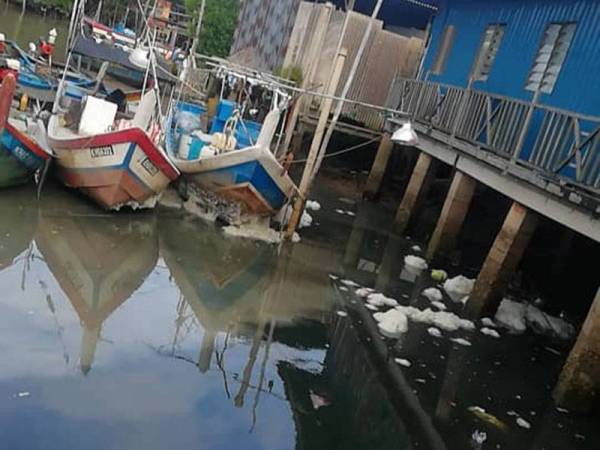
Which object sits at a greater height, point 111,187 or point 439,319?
point 111,187

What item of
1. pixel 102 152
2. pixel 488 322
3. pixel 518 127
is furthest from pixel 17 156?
→ pixel 518 127

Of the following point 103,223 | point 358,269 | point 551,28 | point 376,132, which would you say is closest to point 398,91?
point 376,132

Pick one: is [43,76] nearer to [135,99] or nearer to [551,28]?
[135,99]

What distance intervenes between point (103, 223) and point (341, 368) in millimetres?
5104

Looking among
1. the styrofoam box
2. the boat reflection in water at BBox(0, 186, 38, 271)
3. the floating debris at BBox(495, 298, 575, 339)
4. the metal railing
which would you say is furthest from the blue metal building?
the boat reflection in water at BBox(0, 186, 38, 271)

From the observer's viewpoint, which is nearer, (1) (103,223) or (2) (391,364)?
(2) (391,364)

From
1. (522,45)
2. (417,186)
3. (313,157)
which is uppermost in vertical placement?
(522,45)

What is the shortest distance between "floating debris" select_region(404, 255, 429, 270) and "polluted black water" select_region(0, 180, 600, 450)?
0.55 metres

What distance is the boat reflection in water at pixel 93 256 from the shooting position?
807 centimetres

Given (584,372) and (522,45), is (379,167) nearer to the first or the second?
(522,45)

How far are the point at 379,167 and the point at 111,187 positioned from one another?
24.4ft

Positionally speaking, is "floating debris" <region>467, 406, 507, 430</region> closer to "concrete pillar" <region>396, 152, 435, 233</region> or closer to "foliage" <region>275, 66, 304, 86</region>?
"concrete pillar" <region>396, 152, 435, 233</region>

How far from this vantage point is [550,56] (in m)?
11.6

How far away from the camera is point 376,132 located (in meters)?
17.4
